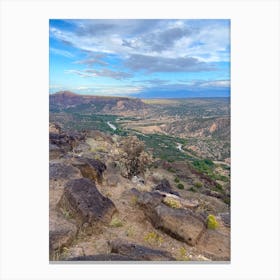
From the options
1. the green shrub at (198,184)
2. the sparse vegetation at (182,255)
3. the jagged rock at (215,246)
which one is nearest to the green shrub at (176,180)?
the green shrub at (198,184)

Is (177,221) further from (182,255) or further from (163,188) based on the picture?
(163,188)

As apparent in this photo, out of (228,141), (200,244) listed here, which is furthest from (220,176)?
(200,244)

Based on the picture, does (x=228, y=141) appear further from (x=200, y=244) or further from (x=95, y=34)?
(x=95, y=34)

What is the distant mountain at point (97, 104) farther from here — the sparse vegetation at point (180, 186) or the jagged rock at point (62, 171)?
the sparse vegetation at point (180, 186)
